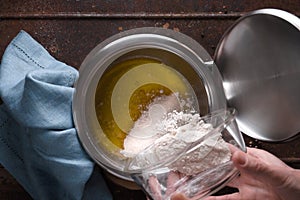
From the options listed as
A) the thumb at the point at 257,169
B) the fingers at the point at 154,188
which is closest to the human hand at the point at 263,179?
the thumb at the point at 257,169

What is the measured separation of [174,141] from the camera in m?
0.68

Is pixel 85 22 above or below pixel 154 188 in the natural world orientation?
above

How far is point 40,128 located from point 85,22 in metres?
0.20

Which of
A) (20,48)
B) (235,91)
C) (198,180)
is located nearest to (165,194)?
(198,180)

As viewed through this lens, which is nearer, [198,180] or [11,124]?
[198,180]

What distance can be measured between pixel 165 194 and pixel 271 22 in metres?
0.29

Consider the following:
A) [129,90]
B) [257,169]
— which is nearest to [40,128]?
[129,90]

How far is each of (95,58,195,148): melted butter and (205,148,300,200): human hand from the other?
17 centimetres

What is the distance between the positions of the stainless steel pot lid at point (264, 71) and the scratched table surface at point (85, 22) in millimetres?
41

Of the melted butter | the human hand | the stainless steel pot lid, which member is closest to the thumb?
the human hand

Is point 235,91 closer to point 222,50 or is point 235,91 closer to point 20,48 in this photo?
point 222,50

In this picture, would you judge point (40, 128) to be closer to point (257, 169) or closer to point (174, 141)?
point (174, 141)

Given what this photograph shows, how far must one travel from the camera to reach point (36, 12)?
80 centimetres

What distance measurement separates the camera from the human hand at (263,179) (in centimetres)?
60
